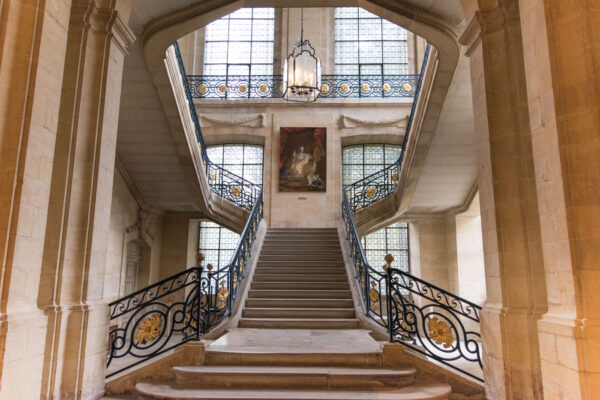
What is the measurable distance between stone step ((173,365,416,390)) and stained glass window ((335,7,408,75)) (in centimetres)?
1149

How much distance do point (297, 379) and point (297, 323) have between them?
2.33 metres

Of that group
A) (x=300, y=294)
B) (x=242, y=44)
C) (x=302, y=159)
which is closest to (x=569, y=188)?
(x=300, y=294)

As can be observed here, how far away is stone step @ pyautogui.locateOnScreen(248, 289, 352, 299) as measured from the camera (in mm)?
7523

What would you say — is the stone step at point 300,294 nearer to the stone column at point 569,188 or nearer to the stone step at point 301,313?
the stone step at point 301,313

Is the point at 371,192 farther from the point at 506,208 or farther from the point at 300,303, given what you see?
the point at 506,208

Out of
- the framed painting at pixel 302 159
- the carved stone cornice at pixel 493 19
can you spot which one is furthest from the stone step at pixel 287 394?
the framed painting at pixel 302 159

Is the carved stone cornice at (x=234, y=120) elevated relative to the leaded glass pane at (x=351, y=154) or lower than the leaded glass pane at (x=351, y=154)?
elevated

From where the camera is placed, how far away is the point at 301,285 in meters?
7.95

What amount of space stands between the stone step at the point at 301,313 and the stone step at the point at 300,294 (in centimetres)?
50

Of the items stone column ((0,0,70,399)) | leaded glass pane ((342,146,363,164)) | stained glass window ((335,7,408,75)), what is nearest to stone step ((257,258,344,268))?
leaded glass pane ((342,146,363,164))

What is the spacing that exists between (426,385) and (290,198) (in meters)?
8.39

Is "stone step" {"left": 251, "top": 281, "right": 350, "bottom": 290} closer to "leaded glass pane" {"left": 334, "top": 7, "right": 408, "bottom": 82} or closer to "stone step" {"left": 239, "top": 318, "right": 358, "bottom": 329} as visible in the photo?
"stone step" {"left": 239, "top": 318, "right": 358, "bottom": 329}

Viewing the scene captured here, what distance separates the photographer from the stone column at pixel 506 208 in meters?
3.83

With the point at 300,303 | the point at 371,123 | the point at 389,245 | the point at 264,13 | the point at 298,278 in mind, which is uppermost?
the point at 264,13
